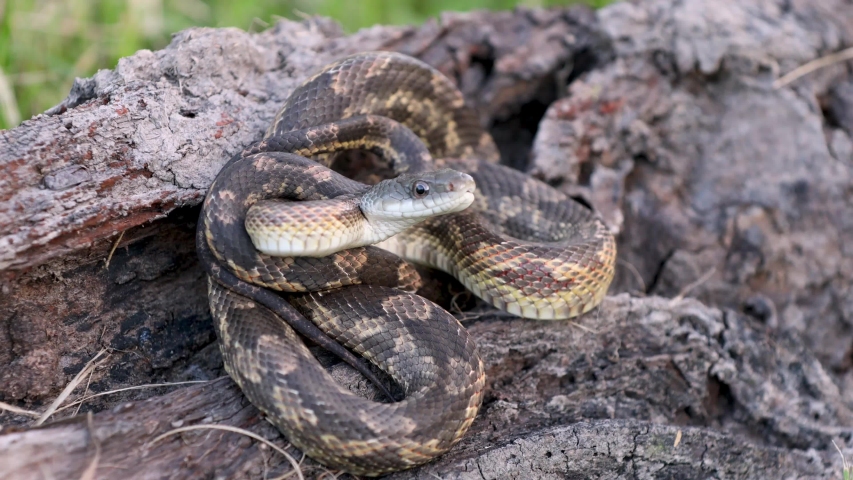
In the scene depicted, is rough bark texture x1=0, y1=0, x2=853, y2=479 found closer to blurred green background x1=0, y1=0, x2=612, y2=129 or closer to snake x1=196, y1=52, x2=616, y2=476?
snake x1=196, y1=52, x2=616, y2=476

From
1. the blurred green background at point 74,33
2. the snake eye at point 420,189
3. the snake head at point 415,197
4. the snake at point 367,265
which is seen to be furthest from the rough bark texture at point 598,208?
the blurred green background at point 74,33

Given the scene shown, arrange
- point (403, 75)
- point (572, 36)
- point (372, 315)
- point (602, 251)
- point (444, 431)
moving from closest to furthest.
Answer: point (444, 431) → point (372, 315) → point (602, 251) → point (403, 75) → point (572, 36)

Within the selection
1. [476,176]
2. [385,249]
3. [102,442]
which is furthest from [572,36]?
[102,442]

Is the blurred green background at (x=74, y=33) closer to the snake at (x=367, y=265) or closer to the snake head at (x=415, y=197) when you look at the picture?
the snake at (x=367, y=265)

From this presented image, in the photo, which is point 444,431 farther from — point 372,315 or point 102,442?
point 102,442

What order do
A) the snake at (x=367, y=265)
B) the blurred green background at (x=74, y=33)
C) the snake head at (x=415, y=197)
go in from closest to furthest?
the snake at (x=367, y=265), the snake head at (x=415, y=197), the blurred green background at (x=74, y=33)

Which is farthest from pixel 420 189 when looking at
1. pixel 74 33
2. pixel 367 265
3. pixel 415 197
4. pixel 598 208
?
pixel 74 33

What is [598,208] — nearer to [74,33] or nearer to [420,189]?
[420,189]
